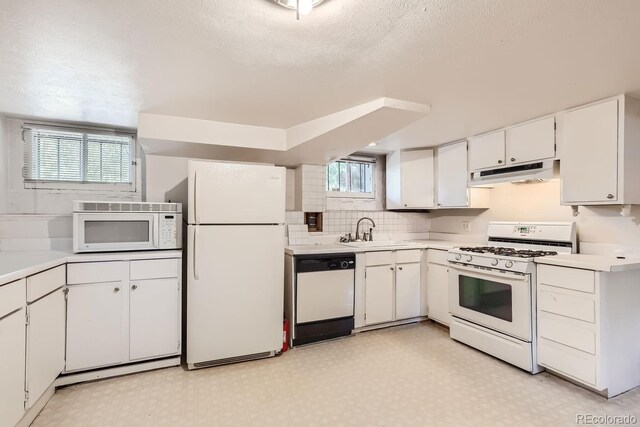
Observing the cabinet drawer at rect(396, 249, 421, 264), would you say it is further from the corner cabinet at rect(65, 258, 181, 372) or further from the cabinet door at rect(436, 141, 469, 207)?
the corner cabinet at rect(65, 258, 181, 372)

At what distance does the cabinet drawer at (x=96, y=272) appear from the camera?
2.20 metres

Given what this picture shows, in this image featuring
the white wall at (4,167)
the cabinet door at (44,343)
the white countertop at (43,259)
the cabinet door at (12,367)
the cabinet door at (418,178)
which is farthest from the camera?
the cabinet door at (418,178)

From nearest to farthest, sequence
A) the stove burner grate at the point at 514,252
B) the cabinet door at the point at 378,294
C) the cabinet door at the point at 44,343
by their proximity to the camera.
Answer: the cabinet door at the point at 44,343
the stove burner grate at the point at 514,252
the cabinet door at the point at 378,294

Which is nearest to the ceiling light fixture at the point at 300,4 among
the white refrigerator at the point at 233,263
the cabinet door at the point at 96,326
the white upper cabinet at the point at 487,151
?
the white refrigerator at the point at 233,263

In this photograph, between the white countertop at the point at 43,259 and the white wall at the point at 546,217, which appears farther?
the white wall at the point at 546,217

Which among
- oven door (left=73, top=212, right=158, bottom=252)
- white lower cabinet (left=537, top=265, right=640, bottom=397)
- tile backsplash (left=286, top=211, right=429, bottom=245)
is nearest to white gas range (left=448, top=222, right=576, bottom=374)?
white lower cabinet (left=537, top=265, right=640, bottom=397)

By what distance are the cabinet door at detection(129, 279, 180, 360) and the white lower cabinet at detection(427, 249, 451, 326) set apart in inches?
101

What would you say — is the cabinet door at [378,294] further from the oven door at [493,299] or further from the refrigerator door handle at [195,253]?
the refrigerator door handle at [195,253]

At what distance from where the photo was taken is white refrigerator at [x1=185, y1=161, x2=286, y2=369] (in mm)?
2426

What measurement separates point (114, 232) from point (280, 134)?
1614 mm

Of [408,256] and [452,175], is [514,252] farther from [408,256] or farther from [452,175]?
[452,175]

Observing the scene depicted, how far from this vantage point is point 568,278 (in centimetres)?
216

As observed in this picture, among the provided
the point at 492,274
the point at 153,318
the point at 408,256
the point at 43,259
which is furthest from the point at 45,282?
the point at 492,274

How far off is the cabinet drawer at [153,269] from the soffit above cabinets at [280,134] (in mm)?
993
